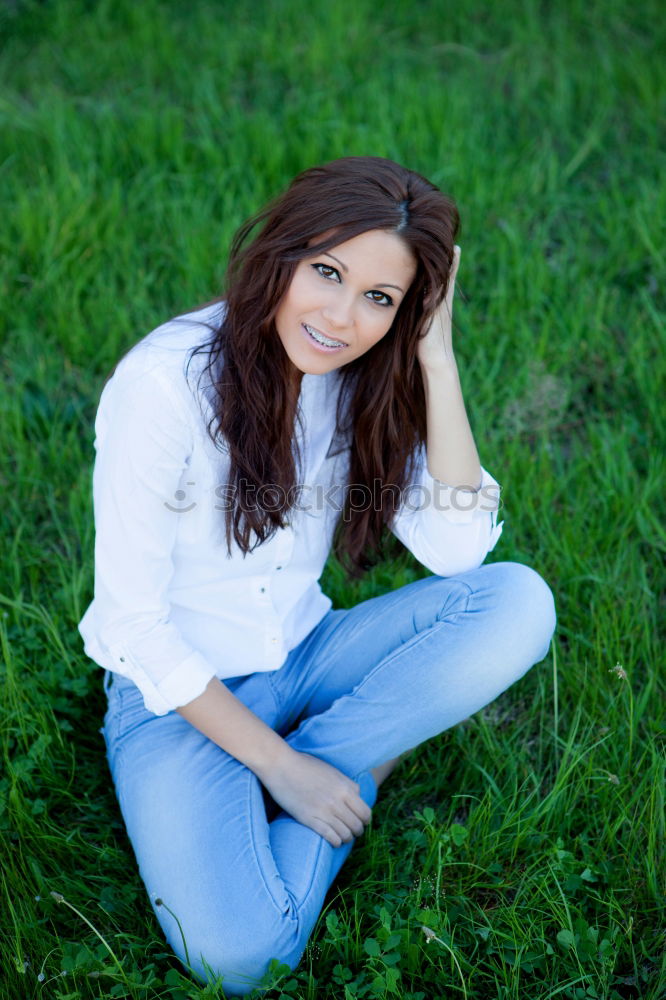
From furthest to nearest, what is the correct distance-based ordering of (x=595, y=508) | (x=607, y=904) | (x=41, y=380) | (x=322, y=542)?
(x=41, y=380) → (x=595, y=508) → (x=322, y=542) → (x=607, y=904)

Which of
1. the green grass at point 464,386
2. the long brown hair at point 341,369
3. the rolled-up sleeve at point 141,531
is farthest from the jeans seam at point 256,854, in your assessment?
the long brown hair at point 341,369

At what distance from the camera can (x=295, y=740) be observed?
2191 millimetres

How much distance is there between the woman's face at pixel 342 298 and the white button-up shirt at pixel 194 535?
198mm

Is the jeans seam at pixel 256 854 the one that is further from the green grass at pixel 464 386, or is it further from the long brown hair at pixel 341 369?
the long brown hair at pixel 341 369

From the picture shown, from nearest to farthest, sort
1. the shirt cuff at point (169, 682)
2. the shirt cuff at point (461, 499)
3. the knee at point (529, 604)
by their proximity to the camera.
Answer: the shirt cuff at point (169, 682)
the knee at point (529, 604)
the shirt cuff at point (461, 499)

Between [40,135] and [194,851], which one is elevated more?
[40,135]

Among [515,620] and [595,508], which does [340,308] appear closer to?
[515,620]

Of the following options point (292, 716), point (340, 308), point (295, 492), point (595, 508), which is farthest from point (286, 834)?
point (595, 508)

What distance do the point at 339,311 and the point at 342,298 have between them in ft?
0.10

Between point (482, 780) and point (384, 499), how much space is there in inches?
29.0

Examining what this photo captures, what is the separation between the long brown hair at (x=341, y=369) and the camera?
1.90m

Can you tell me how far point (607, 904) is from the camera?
2.10 m

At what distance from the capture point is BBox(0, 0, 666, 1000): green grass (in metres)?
2.06

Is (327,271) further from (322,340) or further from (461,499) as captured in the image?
(461,499)
